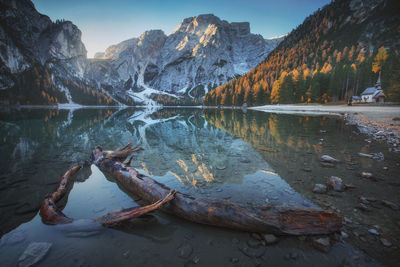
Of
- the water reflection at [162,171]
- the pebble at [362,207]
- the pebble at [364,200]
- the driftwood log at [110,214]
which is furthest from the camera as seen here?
the water reflection at [162,171]

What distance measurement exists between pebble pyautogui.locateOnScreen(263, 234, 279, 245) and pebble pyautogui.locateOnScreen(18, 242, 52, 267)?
13.9 feet

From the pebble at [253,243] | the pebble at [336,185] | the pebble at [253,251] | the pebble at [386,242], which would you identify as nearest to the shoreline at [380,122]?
the pebble at [336,185]

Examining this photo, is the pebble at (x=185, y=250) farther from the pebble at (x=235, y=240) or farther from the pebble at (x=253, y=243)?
the pebble at (x=253, y=243)

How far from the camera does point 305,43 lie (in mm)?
126188

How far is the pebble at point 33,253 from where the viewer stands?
112 inches

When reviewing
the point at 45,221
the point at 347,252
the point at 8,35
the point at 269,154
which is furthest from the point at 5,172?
the point at 8,35

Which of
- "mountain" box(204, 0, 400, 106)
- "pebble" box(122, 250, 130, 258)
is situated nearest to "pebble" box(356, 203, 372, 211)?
"pebble" box(122, 250, 130, 258)

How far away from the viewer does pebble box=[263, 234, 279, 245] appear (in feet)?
10.8

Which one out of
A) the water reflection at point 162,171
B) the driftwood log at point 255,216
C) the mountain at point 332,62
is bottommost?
the water reflection at point 162,171

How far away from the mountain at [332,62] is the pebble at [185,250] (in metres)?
53.6

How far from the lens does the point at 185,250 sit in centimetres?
321

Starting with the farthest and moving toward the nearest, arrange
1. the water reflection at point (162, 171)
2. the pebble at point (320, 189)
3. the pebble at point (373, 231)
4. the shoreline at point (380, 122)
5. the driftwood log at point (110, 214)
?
1. the shoreline at point (380, 122)
2. the pebble at point (320, 189)
3. the water reflection at point (162, 171)
4. the driftwood log at point (110, 214)
5. the pebble at point (373, 231)

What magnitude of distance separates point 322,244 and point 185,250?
2.60m

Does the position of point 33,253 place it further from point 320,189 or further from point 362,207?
point 362,207
